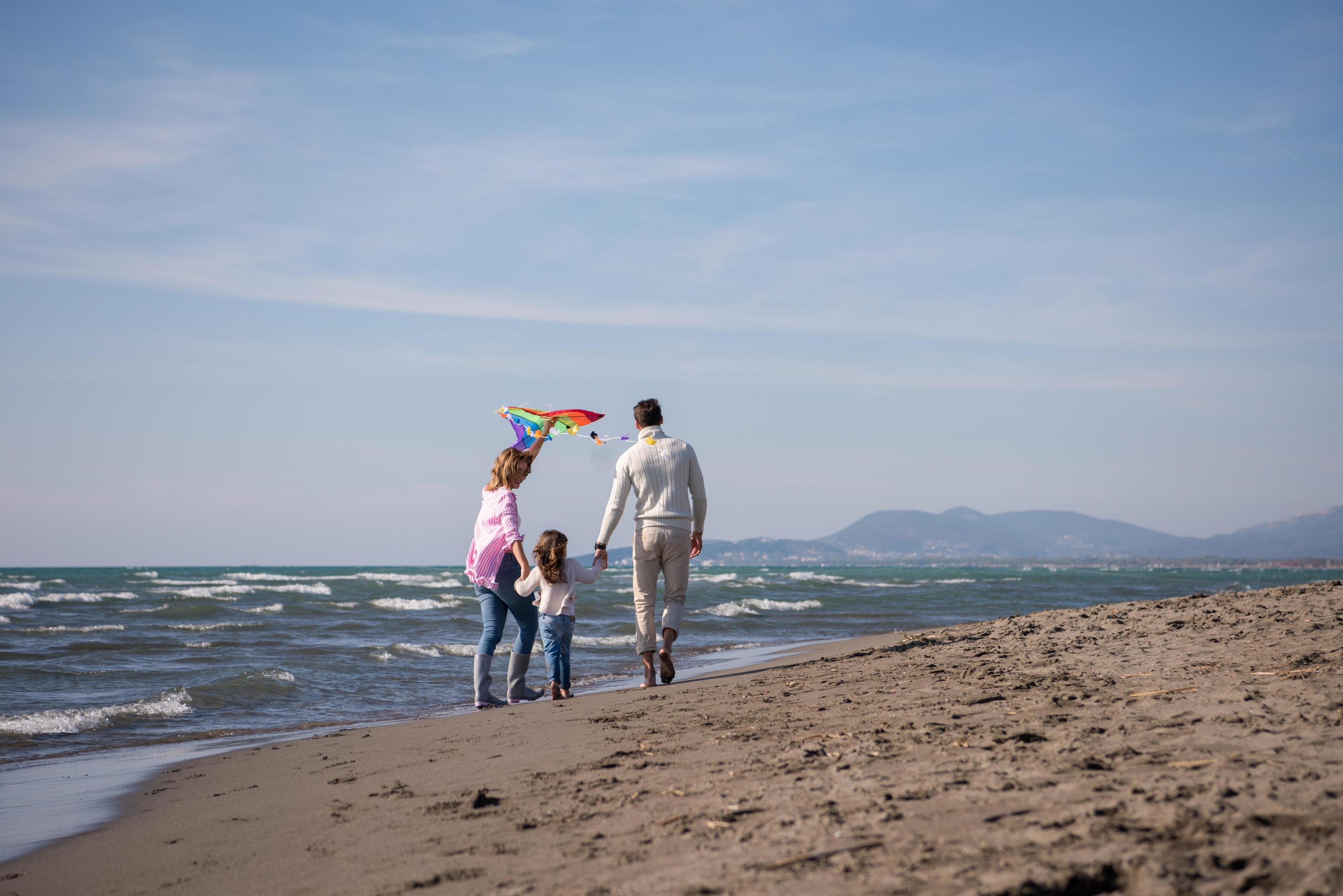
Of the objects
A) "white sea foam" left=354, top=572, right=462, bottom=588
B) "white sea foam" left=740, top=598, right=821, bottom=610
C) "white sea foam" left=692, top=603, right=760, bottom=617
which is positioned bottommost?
"white sea foam" left=354, top=572, right=462, bottom=588

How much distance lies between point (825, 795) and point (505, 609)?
432 cm

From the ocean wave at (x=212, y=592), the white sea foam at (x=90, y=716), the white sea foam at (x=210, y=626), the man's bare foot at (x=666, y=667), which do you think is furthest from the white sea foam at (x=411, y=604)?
the man's bare foot at (x=666, y=667)

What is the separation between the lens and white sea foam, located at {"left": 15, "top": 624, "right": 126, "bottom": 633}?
14484mm

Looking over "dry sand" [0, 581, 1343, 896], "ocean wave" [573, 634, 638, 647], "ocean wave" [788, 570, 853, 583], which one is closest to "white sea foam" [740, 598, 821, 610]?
"ocean wave" [573, 634, 638, 647]

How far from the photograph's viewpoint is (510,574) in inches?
265

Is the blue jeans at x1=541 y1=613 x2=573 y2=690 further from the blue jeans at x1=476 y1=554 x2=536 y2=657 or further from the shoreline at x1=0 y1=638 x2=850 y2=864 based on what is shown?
the shoreline at x1=0 y1=638 x2=850 y2=864

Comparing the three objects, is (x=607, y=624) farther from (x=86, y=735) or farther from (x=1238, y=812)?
(x=1238, y=812)

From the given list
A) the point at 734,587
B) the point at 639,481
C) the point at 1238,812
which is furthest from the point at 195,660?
the point at 734,587

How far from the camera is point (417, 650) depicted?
11.4 m

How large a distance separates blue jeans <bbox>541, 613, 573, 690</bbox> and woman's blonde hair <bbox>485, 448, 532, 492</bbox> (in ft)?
3.19

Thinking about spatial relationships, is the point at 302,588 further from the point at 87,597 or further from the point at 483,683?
the point at 483,683

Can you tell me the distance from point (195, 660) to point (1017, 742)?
10.00 meters

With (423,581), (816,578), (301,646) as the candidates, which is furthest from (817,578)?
(301,646)

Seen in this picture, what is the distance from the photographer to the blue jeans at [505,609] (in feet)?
22.1
